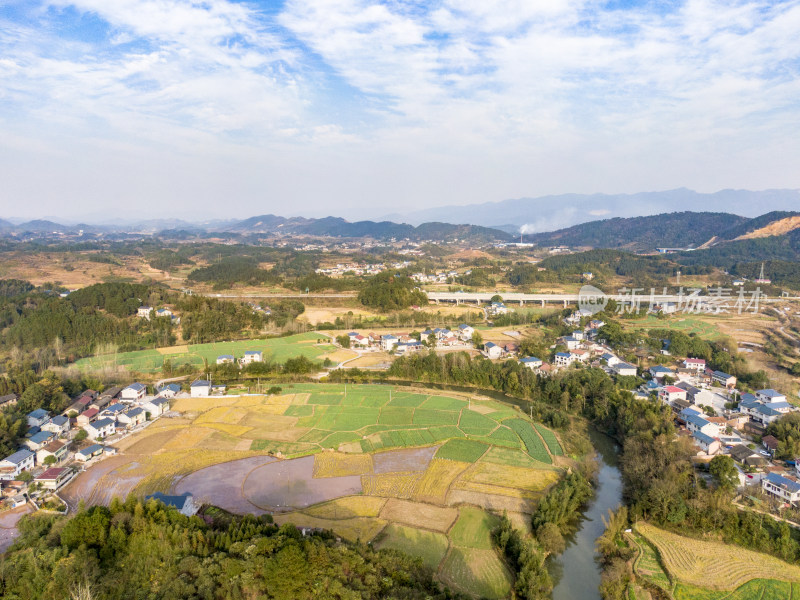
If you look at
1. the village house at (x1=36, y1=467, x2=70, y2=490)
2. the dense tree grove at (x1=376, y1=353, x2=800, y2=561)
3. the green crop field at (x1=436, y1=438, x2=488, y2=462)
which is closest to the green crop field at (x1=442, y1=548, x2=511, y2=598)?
the dense tree grove at (x1=376, y1=353, x2=800, y2=561)

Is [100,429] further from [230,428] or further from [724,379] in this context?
[724,379]

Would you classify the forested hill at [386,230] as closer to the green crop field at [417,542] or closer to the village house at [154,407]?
the village house at [154,407]

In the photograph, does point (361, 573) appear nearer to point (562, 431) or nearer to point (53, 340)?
point (562, 431)

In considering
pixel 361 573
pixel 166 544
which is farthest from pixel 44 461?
pixel 361 573

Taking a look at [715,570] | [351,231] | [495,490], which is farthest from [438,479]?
[351,231]

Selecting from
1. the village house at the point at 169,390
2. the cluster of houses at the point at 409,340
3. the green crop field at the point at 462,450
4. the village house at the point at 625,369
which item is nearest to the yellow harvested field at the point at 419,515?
the green crop field at the point at 462,450

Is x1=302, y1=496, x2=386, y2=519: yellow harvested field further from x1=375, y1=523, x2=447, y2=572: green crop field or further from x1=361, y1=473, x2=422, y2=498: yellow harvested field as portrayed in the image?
x1=375, y1=523, x2=447, y2=572: green crop field
